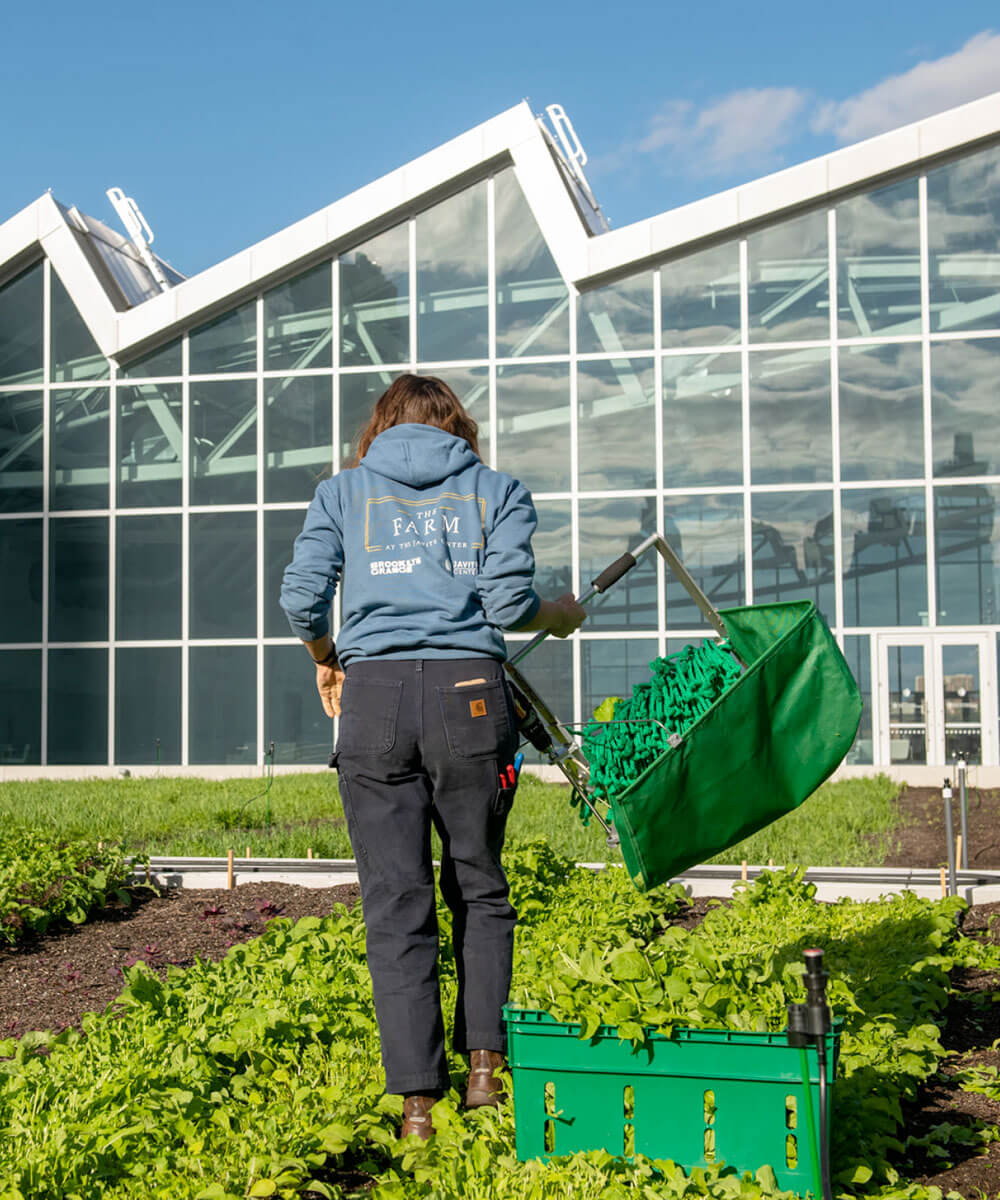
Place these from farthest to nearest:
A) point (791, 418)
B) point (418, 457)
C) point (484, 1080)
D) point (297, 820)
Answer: point (791, 418), point (297, 820), point (418, 457), point (484, 1080)

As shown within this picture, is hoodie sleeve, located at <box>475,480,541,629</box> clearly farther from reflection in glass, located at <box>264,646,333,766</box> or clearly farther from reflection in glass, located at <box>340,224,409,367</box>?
reflection in glass, located at <box>340,224,409,367</box>

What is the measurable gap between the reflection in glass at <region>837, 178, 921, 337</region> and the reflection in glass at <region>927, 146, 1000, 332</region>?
0.77ft

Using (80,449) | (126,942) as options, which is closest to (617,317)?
(80,449)

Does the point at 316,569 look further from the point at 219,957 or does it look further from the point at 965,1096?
the point at 219,957

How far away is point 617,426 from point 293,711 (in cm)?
570

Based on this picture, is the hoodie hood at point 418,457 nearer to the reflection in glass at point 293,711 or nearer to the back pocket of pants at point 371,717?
the back pocket of pants at point 371,717

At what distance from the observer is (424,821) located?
2.95 m

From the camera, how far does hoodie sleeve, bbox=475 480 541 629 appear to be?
9.78ft

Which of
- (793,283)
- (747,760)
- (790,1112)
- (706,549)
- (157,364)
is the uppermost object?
(793,283)

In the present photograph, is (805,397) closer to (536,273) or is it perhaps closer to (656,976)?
(536,273)

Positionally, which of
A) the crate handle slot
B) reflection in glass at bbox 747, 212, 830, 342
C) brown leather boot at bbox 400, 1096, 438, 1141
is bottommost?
brown leather boot at bbox 400, 1096, 438, 1141

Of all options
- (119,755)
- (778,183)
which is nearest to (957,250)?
(778,183)

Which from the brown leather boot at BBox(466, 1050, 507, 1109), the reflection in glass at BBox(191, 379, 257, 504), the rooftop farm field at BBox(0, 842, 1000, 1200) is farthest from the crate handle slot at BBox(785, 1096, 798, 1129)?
the reflection in glass at BBox(191, 379, 257, 504)

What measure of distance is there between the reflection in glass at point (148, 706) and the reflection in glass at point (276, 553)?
143cm
